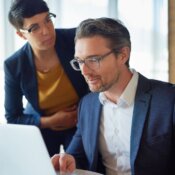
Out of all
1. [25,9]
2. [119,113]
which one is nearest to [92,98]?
[119,113]

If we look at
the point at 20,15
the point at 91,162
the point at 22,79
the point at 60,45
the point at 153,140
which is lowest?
the point at 91,162

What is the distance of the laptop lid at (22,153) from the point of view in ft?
2.96

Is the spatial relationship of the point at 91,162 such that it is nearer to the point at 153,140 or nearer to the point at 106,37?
the point at 153,140

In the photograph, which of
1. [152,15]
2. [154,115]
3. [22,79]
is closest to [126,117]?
[154,115]

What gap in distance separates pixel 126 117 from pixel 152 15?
218 centimetres

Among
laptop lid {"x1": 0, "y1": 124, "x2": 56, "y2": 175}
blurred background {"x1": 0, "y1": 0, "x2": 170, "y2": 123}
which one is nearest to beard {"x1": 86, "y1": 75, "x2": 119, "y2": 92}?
laptop lid {"x1": 0, "y1": 124, "x2": 56, "y2": 175}

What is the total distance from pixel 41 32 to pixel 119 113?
556 mm

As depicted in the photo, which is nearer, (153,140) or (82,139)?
(153,140)

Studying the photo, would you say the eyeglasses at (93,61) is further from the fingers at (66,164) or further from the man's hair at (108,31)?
the fingers at (66,164)

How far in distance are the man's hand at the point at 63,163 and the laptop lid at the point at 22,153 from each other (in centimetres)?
43

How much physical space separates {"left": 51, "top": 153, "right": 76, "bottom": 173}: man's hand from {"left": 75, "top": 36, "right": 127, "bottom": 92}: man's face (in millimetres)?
311

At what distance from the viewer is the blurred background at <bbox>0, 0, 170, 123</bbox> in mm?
3148

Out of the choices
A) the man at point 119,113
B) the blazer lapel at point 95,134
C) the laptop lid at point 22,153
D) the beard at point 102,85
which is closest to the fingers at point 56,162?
the man at point 119,113

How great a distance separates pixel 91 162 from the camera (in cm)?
157
